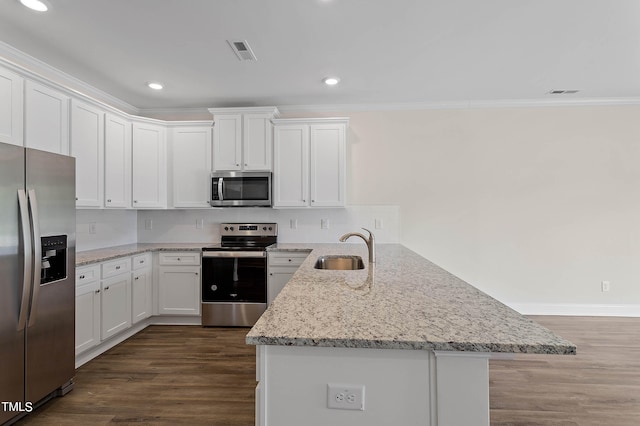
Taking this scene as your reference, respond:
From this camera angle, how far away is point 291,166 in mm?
3777

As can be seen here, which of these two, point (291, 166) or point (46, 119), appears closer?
point (46, 119)

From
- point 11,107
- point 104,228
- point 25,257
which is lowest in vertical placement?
point 25,257

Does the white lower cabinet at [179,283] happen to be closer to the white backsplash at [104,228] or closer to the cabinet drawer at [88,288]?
the white backsplash at [104,228]

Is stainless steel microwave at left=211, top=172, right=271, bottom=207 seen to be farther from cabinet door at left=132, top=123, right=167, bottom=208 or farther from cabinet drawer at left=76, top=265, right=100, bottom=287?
cabinet drawer at left=76, top=265, right=100, bottom=287

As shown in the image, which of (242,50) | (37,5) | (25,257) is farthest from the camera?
(242,50)

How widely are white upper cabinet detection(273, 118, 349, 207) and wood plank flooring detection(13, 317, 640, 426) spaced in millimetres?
1656

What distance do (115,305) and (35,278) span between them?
1.23 meters

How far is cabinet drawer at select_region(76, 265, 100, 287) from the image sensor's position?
2.58m

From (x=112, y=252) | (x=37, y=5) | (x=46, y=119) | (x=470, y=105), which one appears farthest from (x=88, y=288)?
(x=470, y=105)

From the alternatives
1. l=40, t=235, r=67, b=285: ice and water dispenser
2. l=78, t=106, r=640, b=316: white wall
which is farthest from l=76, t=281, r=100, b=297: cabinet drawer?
l=78, t=106, r=640, b=316: white wall

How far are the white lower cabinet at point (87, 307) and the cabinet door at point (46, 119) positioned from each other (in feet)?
3.27

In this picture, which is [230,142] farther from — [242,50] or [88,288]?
[88,288]

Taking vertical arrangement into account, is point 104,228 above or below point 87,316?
above

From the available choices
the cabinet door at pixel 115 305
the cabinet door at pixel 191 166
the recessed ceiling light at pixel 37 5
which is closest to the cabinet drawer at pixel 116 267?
the cabinet door at pixel 115 305
